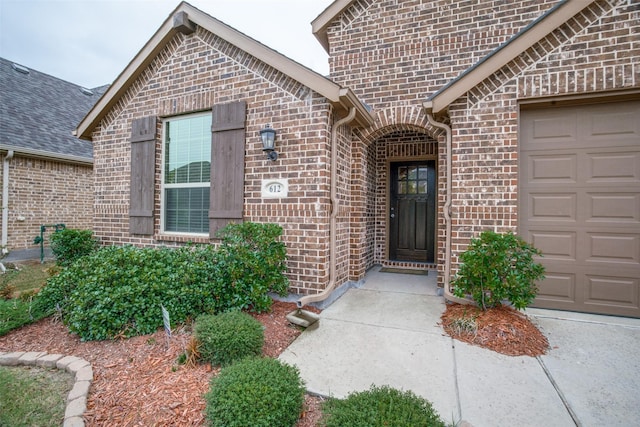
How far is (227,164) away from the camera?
187 inches

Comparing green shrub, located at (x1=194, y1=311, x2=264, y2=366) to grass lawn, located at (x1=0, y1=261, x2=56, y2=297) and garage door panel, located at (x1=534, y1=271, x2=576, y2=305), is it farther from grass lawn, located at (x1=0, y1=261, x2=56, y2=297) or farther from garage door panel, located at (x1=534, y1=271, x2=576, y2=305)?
grass lawn, located at (x1=0, y1=261, x2=56, y2=297)

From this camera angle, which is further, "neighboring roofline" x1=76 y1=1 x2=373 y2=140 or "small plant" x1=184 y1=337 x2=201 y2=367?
"neighboring roofline" x1=76 y1=1 x2=373 y2=140

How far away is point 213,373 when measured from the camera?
2588 mm

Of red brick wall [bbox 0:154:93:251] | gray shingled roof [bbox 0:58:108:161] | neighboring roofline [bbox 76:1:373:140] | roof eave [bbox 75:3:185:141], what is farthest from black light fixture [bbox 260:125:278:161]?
red brick wall [bbox 0:154:93:251]

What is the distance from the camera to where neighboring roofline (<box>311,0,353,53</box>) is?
553cm

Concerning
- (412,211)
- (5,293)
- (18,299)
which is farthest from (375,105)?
(5,293)

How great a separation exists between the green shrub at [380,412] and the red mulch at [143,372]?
13.7 inches

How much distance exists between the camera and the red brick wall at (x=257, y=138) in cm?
424

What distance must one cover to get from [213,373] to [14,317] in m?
2.99

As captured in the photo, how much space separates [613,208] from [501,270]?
175 cm

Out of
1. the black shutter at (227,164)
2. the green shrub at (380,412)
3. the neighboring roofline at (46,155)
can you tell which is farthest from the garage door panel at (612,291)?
the neighboring roofline at (46,155)

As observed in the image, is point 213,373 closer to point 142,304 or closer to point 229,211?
point 142,304

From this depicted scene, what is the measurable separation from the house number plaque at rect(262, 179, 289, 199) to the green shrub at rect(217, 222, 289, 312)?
532mm

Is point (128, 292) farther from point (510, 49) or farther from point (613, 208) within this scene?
point (613, 208)
